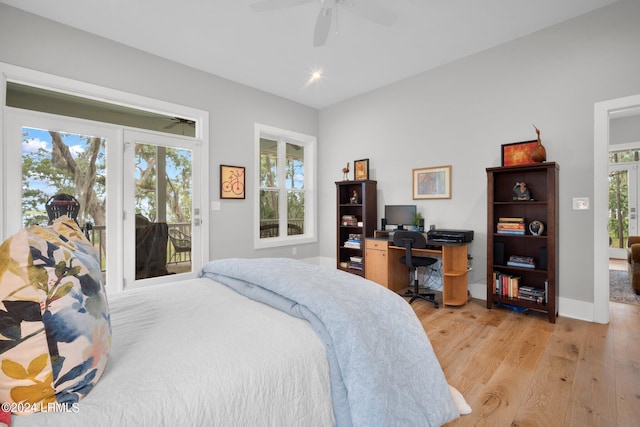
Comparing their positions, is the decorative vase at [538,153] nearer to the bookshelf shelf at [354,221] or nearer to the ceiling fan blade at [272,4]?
the bookshelf shelf at [354,221]

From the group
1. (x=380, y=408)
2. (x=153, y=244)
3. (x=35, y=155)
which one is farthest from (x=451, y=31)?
(x=35, y=155)

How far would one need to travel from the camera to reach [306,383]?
1021 mm

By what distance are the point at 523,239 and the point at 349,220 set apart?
2261 mm

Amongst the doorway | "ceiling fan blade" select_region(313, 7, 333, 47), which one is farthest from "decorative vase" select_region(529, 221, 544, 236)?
"ceiling fan blade" select_region(313, 7, 333, 47)

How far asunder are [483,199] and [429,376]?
2702 mm

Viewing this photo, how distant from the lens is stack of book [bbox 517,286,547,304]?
9.65 ft

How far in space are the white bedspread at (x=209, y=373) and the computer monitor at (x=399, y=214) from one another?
10.2 feet

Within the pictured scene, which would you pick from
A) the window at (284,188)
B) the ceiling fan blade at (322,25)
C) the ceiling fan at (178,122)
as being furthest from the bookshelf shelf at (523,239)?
the ceiling fan at (178,122)

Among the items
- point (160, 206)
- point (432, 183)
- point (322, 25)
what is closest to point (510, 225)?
point (432, 183)

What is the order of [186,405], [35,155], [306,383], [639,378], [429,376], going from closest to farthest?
[186,405] < [306,383] < [429,376] < [639,378] < [35,155]

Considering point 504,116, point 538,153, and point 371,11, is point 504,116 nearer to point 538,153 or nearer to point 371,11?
point 538,153

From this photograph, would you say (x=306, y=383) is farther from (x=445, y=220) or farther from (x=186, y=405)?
(x=445, y=220)

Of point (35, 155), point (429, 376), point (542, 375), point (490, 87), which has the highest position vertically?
point (490, 87)

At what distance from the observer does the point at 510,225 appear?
312 cm
